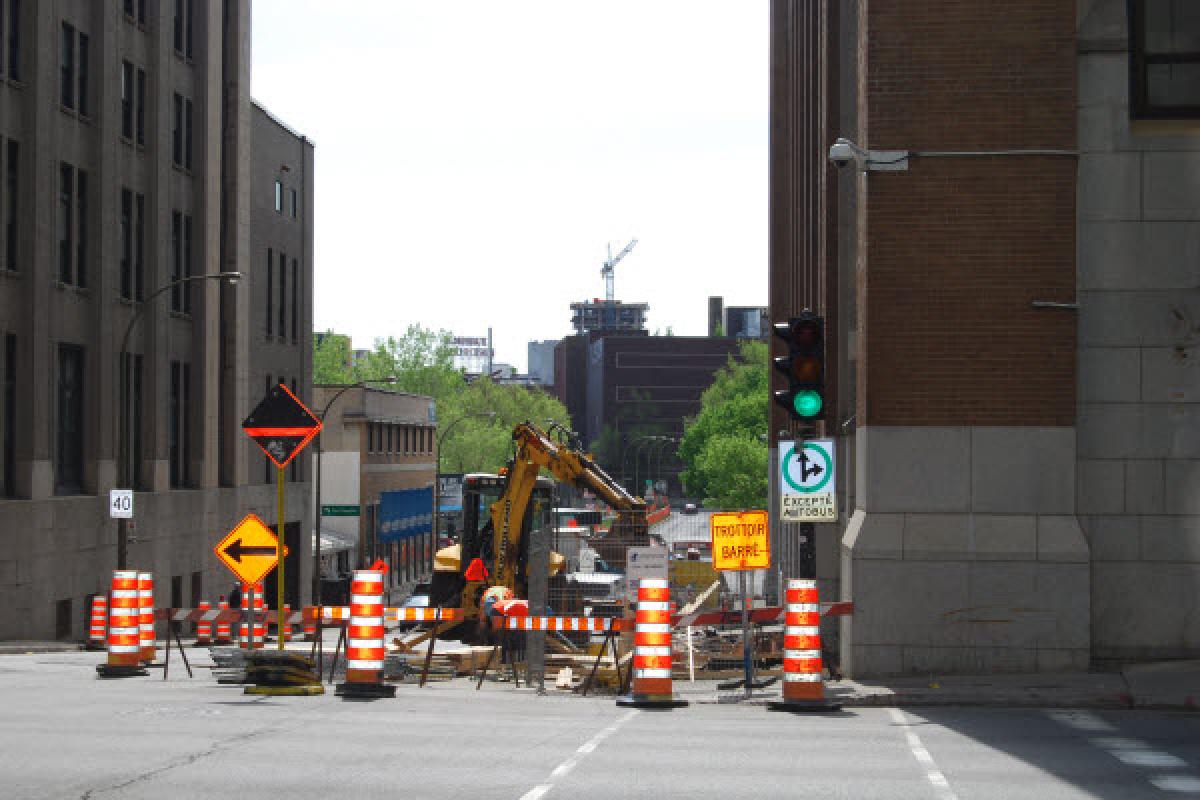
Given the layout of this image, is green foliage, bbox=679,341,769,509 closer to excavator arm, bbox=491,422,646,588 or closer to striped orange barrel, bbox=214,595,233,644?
striped orange barrel, bbox=214,595,233,644

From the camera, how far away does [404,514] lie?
274ft

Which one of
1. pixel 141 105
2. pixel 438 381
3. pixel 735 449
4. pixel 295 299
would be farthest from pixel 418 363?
pixel 141 105

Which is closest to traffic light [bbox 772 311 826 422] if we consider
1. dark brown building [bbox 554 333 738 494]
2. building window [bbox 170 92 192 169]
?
building window [bbox 170 92 192 169]

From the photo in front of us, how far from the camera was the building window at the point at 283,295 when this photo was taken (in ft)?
211

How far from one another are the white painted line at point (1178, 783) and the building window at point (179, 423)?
1649 inches

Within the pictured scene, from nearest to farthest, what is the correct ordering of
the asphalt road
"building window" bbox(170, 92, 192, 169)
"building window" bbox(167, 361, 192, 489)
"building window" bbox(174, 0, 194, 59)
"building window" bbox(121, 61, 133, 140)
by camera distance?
the asphalt road < "building window" bbox(121, 61, 133, 140) < "building window" bbox(167, 361, 192, 489) < "building window" bbox(170, 92, 192, 169) < "building window" bbox(174, 0, 194, 59)

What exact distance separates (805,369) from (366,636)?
5482mm

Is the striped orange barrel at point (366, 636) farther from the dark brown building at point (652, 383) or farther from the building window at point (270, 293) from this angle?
the dark brown building at point (652, 383)

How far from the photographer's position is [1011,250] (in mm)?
19828

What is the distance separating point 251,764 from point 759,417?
362 feet

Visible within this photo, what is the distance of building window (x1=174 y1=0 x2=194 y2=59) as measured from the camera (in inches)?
2021

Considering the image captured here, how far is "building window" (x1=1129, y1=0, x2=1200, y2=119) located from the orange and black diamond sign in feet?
34.4

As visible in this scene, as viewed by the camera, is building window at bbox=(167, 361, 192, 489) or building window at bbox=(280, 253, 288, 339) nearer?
building window at bbox=(167, 361, 192, 489)

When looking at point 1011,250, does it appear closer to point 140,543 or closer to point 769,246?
point 140,543
